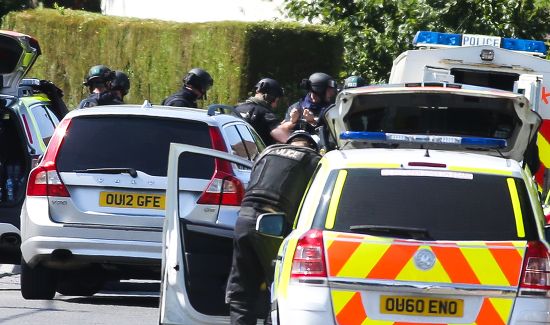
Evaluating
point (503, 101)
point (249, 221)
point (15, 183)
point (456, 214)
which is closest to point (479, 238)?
point (456, 214)

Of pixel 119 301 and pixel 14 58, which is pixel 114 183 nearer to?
pixel 119 301

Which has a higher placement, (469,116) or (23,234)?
(469,116)

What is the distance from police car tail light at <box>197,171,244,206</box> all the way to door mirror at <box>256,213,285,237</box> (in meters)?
2.58

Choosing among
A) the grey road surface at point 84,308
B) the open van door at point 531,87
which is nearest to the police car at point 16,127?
the grey road surface at point 84,308

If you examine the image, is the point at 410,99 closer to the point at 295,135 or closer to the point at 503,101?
the point at 503,101

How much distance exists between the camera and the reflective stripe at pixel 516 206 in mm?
7770

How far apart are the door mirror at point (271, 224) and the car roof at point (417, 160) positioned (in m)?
0.51

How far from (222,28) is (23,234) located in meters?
9.88

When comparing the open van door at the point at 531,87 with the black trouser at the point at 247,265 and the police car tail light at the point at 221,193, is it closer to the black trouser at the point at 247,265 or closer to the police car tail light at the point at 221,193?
the police car tail light at the point at 221,193

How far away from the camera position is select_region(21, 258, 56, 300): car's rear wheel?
39.9ft

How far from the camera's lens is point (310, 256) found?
782 centimetres

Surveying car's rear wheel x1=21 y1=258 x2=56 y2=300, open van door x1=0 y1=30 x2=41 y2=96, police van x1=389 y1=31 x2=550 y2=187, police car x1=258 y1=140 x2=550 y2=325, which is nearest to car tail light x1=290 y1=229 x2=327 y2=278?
police car x1=258 y1=140 x2=550 y2=325

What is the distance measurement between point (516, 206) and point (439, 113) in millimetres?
3735

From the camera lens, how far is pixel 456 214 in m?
7.77
